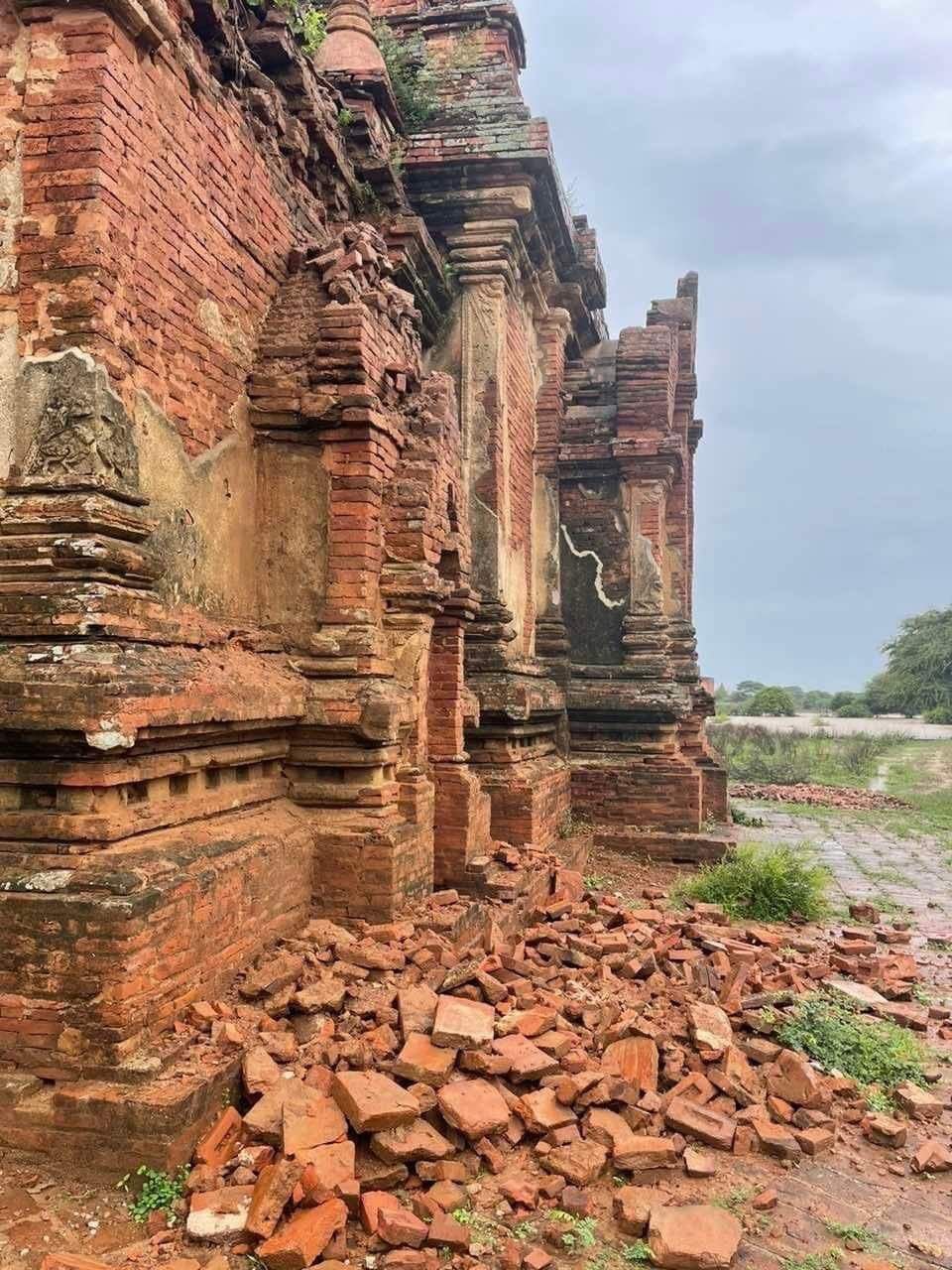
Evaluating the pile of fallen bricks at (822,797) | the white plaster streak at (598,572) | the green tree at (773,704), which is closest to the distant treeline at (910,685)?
the green tree at (773,704)

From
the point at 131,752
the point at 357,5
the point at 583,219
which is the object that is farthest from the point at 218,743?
the point at 583,219

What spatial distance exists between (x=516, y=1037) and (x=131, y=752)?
2.04 meters

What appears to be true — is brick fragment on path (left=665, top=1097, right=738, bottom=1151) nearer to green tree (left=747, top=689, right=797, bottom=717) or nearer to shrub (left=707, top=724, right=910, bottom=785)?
shrub (left=707, top=724, right=910, bottom=785)

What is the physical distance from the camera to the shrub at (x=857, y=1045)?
505cm

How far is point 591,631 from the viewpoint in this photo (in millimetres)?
11570

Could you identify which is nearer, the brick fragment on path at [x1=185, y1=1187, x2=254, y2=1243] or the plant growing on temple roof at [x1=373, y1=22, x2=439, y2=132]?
the brick fragment on path at [x1=185, y1=1187, x2=254, y2=1243]

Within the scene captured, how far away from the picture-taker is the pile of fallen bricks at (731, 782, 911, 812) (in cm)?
1855

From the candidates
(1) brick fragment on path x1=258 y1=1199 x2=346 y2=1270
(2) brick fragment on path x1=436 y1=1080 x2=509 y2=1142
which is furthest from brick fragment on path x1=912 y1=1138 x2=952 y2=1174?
(1) brick fragment on path x1=258 y1=1199 x2=346 y2=1270

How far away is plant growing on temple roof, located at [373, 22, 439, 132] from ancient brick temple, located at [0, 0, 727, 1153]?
0.04 metres

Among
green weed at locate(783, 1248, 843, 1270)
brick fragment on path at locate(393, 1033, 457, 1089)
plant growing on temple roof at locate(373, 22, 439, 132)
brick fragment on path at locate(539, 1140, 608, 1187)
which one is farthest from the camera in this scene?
plant growing on temple roof at locate(373, 22, 439, 132)

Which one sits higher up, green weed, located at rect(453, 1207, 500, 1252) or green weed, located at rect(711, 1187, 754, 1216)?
green weed, located at rect(453, 1207, 500, 1252)

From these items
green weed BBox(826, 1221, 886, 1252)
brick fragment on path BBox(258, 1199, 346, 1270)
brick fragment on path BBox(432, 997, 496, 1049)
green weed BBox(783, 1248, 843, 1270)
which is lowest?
green weed BBox(826, 1221, 886, 1252)

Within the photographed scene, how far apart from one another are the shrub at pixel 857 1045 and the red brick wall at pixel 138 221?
438 centimetres

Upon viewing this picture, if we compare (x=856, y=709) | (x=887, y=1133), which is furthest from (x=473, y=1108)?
(x=856, y=709)
